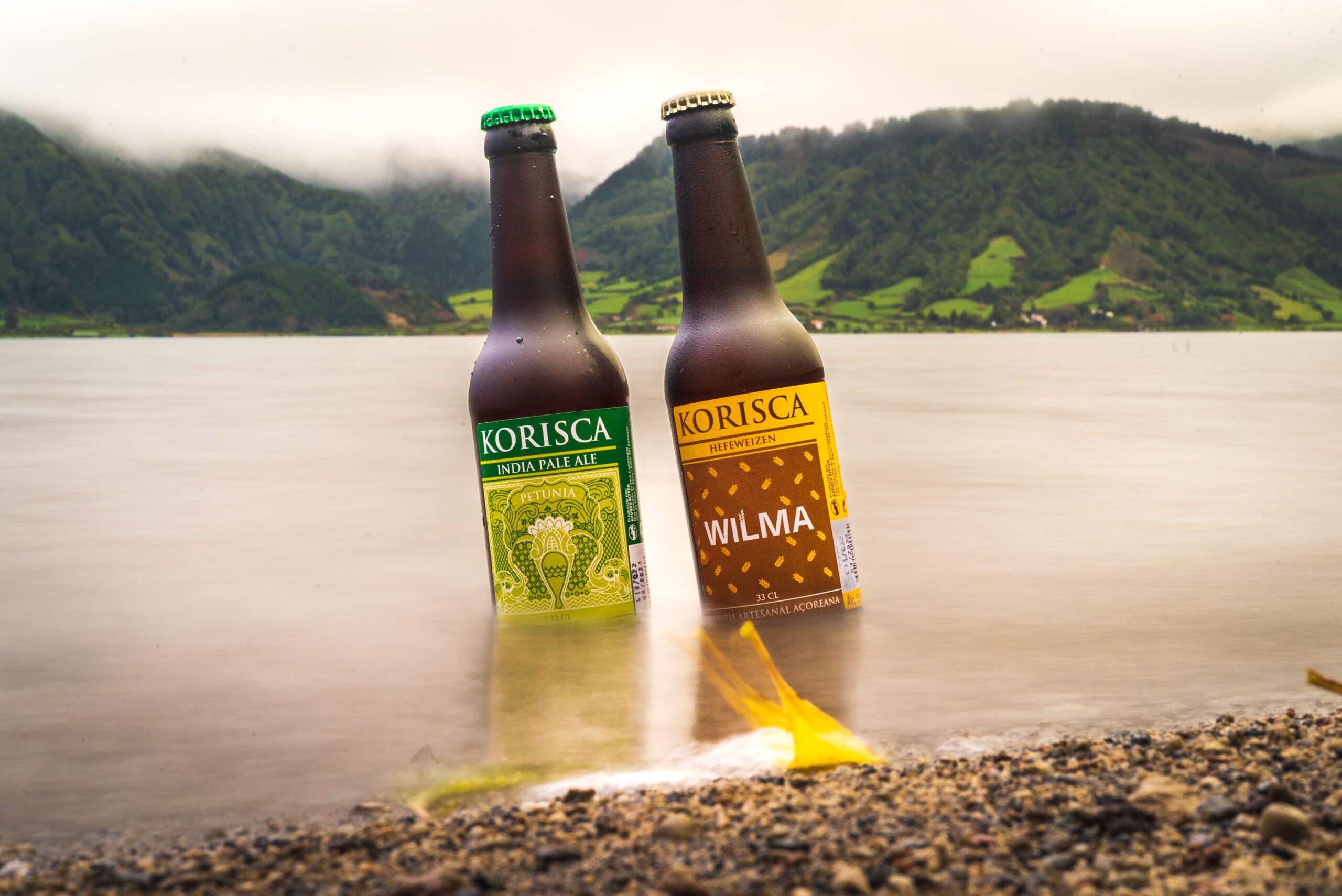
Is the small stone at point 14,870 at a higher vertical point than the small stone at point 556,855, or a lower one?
higher

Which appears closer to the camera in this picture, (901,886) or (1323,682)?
(901,886)

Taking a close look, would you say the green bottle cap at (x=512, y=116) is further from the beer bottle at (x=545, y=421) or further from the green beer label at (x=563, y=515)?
the green beer label at (x=563, y=515)

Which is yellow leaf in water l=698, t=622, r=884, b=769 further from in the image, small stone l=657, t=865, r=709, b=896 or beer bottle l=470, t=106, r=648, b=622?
small stone l=657, t=865, r=709, b=896

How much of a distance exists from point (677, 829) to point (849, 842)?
420 mm

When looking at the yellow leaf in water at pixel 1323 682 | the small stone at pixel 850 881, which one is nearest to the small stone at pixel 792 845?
the small stone at pixel 850 881

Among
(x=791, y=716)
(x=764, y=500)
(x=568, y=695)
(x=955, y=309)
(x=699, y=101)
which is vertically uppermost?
(x=955, y=309)

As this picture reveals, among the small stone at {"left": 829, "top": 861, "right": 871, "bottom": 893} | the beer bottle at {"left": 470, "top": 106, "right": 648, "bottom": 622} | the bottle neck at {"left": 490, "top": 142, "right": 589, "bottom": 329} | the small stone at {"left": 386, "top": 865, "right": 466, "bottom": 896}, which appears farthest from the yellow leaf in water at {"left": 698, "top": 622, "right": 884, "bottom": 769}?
the bottle neck at {"left": 490, "top": 142, "right": 589, "bottom": 329}

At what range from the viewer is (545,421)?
224 inches

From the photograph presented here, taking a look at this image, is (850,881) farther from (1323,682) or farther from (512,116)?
(512,116)

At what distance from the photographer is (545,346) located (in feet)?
18.9

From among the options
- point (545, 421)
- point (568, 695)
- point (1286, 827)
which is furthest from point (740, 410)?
point (1286, 827)

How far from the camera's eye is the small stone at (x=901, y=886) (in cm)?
280

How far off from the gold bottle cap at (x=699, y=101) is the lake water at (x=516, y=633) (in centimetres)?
229

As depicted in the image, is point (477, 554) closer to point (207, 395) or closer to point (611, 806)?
point (611, 806)
